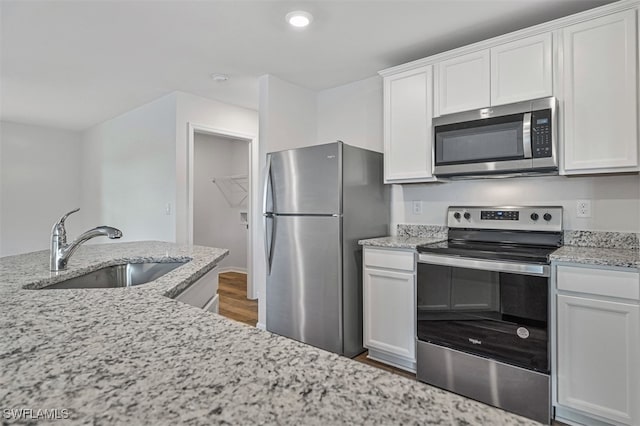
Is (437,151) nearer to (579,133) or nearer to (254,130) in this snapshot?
(579,133)

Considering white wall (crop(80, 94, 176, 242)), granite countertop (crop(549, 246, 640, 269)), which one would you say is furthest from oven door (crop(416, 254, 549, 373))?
white wall (crop(80, 94, 176, 242))

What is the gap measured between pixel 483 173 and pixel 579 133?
1.76 ft

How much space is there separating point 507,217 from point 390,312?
1.04 metres

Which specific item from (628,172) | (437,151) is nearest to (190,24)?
(437,151)

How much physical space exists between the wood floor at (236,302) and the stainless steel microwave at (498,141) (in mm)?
2355

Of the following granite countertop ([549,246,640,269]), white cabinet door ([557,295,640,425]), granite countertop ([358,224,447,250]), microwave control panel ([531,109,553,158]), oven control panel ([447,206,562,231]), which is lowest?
white cabinet door ([557,295,640,425])

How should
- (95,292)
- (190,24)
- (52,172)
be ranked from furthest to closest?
(52,172), (190,24), (95,292)

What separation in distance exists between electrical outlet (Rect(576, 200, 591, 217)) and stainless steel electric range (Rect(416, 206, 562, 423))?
10 centimetres

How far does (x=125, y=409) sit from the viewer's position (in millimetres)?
445

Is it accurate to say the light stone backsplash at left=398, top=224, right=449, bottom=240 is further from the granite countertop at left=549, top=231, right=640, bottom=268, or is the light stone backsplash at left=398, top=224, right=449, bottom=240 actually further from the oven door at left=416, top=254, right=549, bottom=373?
the granite countertop at left=549, top=231, right=640, bottom=268

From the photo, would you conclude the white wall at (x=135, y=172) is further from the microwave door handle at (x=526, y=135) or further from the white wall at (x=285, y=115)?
the microwave door handle at (x=526, y=135)

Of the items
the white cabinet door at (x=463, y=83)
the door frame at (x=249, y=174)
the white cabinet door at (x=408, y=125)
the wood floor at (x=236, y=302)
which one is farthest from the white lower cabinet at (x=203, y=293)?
the door frame at (x=249, y=174)

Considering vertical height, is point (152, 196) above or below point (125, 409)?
above

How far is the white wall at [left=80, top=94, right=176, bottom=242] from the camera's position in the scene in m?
3.72
